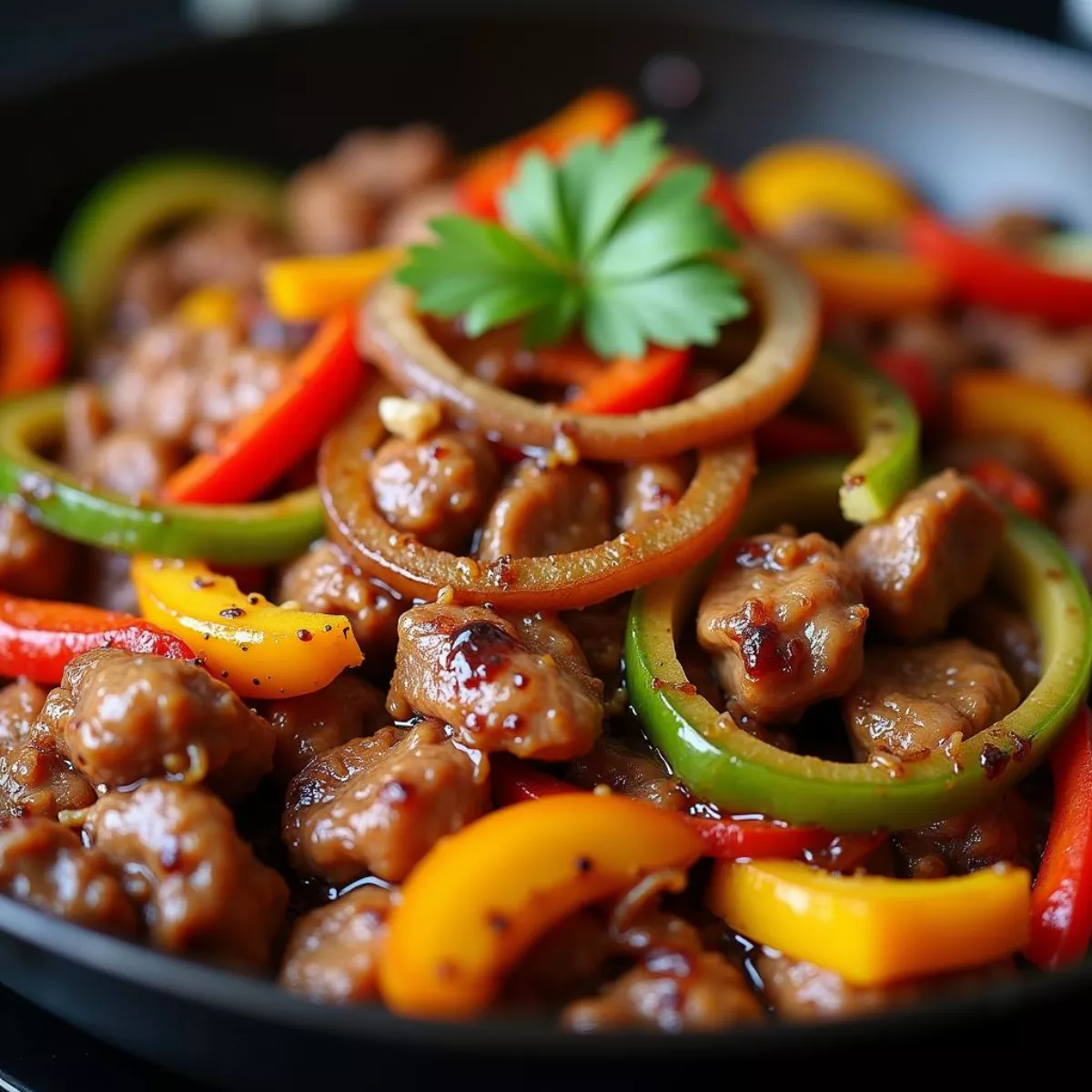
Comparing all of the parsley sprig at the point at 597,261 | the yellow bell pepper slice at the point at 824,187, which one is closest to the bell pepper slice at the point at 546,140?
the parsley sprig at the point at 597,261

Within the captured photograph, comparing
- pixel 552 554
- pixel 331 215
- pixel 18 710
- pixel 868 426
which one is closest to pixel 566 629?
pixel 552 554

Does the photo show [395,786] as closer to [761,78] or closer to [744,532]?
[744,532]

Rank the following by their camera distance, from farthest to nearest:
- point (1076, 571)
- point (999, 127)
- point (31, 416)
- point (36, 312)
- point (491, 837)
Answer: point (999, 127), point (36, 312), point (31, 416), point (1076, 571), point (491, 837)

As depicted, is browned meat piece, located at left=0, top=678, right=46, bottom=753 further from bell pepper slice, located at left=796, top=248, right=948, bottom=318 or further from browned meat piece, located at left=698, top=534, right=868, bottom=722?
bell pepper slice, located at left=796, top=248, right=948, bottom=318

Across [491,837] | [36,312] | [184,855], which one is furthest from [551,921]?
[36,312]

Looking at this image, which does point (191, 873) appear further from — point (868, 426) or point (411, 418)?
point (868, 426)

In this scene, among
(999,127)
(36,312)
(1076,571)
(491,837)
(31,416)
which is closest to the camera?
(491,837)

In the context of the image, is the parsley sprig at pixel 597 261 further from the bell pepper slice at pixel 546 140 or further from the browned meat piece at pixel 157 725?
the browned meat piece at pixel 157 725

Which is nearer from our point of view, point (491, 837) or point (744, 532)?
point (491, 837)
